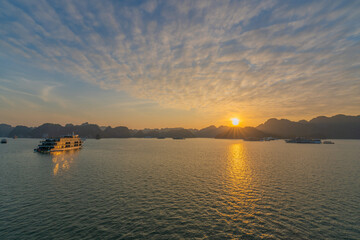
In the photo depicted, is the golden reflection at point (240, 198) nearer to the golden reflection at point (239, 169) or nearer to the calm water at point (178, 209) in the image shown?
the calm water at point (178, 209)

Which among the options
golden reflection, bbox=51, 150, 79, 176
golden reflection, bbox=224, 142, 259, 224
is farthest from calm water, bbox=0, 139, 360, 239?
golden reflection, bbox=51, 150, 79, 176

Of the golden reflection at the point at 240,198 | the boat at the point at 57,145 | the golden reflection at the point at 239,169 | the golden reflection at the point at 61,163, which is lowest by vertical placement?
the golden reflection at the point at 240,198

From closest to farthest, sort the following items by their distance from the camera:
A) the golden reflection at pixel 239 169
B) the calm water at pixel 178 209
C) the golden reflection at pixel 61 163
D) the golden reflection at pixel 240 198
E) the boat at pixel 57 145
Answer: the calm water at pixel 178 209, the golden reflection at pixel 240 198, the golden reflection at pixel 239 169, the golden reflection at pixel 61 163, the boat at pixel 57 145

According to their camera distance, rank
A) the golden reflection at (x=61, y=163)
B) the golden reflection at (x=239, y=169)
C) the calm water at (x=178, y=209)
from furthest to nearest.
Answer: the golden reflection at (x=61, y=163) < the golden reflection at (x=239, y=169) < the calm water at (x=178, y=209)

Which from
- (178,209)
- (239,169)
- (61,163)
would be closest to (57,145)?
(61,163)

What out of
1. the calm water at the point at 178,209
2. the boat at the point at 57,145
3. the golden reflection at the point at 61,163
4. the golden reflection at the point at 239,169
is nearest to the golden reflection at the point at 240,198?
the calm water at the point at 178,209

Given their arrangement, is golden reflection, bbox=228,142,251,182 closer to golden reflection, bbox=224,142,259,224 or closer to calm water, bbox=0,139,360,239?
golden reflection, bbox=224,142,259,224

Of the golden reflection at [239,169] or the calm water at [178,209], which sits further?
the golden reflection at [239,169]

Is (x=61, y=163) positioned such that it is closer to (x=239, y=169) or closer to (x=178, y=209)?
(x=178, y=209)

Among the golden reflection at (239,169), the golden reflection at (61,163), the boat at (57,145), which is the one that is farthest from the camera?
the boat at (57,145)

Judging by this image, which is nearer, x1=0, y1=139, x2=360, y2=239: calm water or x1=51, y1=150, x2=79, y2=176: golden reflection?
x1=0, y1=139, x2=360, y2=239: calm water

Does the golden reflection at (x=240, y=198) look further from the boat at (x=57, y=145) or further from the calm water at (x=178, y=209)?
the boat at (x=57, y=145)

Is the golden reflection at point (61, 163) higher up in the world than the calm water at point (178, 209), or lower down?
higher up

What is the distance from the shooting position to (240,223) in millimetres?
25422
